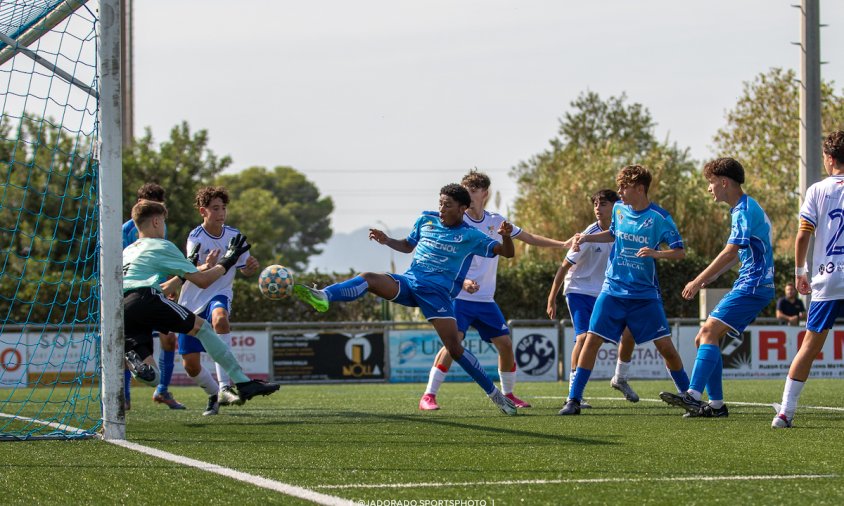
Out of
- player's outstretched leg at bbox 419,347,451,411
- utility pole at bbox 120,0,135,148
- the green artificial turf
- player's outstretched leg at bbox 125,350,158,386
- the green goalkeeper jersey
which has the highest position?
utility pole at bbox 120,0,135,148

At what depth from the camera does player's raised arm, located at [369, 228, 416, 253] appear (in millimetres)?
9602

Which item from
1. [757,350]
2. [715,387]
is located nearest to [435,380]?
[715,387]

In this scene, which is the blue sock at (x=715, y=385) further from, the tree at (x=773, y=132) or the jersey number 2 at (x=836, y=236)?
the tree at (x=773, y=132)

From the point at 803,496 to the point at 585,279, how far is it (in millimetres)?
6813

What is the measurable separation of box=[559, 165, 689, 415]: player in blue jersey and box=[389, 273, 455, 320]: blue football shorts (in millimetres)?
1274

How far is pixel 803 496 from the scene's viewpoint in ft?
15.2

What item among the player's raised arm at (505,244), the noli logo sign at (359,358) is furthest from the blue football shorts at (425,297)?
the noli logo sign at (359,358)

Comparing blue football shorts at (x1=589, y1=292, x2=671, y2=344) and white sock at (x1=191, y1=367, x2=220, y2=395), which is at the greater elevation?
blue football shorts at (x1=589, y1=292, x2=671, y2=344)

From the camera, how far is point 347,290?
8.97 metres

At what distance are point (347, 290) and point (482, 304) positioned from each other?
6.95ft

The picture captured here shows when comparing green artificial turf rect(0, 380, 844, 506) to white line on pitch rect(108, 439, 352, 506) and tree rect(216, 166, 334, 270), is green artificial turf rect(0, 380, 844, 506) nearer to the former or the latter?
white line on pitch rect(108, 439, 352, 506)

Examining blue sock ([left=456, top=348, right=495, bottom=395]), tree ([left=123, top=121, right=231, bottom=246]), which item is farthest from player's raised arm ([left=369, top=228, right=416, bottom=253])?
tree ([left=123, top=121, right=231, bottom=246])

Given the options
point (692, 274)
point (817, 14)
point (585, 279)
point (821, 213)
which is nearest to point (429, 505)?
point (821, 213)

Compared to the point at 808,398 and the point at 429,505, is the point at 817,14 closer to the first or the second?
the point at 808,398
